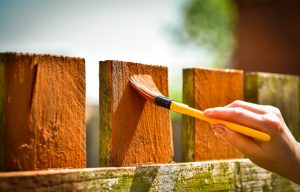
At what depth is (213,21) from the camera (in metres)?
26.4

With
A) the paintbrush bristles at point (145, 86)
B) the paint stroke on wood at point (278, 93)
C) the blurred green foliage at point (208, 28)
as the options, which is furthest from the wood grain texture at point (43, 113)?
the blurred green foliage at point (208, 28)

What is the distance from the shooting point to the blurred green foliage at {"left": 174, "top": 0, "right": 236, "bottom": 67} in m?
26.1

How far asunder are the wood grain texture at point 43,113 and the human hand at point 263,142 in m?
0.38

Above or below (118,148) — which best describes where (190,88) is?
above

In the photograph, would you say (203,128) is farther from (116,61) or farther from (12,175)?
(12,175)

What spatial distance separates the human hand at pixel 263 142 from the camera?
50.1 inches

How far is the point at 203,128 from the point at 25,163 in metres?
0.75

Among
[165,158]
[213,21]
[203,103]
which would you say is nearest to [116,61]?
[165,158]

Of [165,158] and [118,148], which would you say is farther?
[165,158]

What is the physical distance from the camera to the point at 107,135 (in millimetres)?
1318

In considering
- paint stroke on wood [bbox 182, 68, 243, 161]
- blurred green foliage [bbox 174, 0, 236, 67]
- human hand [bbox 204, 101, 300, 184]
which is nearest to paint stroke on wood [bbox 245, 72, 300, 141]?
paint stroke on wood [bbox 182, 68, 243, 161]

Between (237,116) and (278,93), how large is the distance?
3.21ft

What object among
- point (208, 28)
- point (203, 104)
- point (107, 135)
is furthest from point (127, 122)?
point (208, 28)

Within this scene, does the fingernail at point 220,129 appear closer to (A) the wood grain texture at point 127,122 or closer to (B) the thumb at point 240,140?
(B) the thumb at point 240,140
